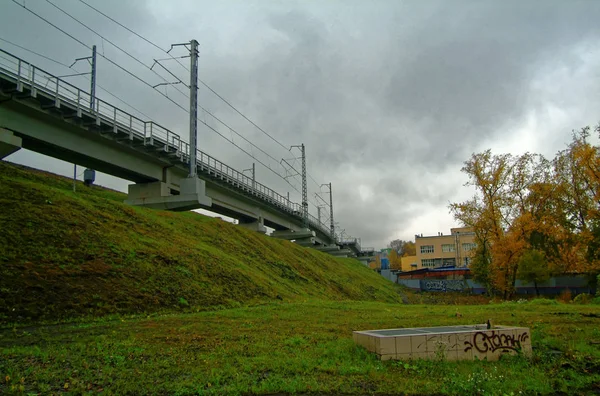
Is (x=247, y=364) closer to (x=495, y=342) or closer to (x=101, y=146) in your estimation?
(x=495, y=342)

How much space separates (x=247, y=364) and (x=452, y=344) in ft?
14.7

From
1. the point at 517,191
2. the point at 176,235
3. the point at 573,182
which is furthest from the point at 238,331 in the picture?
the point at 573,182

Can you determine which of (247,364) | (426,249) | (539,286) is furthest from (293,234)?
(426,249)

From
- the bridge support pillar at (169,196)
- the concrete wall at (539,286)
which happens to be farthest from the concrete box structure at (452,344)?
the concrete wall at (539,286)

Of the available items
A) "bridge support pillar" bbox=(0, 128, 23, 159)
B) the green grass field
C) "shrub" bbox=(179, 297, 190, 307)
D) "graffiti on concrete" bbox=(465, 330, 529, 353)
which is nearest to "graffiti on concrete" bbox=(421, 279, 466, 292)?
the green grass field

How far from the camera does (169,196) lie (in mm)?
32344

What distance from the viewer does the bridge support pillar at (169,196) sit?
30.5 m

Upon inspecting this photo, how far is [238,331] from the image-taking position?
13.8 metres

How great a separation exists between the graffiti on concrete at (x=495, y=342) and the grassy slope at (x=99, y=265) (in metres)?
12.0

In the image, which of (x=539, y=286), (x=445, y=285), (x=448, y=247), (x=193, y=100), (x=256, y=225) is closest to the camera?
(x=193, y=100)

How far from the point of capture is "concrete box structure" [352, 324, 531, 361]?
31.4 ft

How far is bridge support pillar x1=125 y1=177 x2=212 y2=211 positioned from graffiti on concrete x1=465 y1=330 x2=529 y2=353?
23355 millimetres

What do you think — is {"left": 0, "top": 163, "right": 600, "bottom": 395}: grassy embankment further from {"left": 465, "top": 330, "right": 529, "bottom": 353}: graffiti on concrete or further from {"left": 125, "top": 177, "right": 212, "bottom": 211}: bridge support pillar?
{"left": 125, "top": 177, "right": 212, "bottom": 211}: bridge support pillar

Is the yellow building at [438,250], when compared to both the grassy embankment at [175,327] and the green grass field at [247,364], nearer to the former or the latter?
the grassy embankment at [175,327]
